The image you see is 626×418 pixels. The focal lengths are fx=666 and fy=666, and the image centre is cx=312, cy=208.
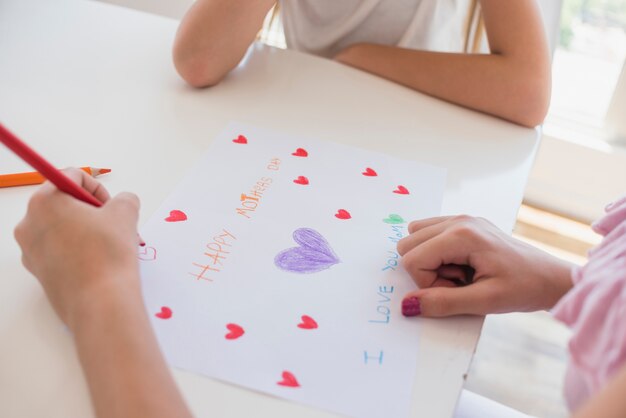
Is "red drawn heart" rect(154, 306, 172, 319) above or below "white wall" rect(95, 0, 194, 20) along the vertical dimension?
above

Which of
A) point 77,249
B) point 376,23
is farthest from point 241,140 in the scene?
point 376,23

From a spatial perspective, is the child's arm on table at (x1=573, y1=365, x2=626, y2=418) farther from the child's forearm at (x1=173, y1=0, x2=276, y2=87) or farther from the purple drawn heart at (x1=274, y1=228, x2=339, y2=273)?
the child's forearm at (x1=173, y1=0, x2=276, y2=87)

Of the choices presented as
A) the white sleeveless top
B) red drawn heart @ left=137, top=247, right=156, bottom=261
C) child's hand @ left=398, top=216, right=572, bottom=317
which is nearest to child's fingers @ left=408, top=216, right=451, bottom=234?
child's hand @ left=398, top=216, right=572, bottom=317

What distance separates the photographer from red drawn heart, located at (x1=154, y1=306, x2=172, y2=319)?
1.61ft

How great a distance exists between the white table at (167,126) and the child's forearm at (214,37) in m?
0.02

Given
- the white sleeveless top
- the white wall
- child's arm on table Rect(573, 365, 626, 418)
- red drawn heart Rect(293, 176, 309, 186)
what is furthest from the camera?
the white wall

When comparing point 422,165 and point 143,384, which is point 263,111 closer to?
point 422,165

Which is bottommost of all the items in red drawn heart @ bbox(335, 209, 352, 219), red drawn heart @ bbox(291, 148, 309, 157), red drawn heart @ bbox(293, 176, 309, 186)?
red drawn heart @ bbox(335, 209, 352, 219)

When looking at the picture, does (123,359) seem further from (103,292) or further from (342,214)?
(342,214)

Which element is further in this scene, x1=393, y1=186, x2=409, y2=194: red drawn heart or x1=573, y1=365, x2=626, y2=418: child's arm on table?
x1=393, y1=186, x2=409, y2=194: red drawn heart

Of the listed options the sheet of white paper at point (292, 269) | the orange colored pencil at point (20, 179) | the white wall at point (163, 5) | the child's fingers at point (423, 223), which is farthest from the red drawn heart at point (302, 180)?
the white wall at point (163, 5)

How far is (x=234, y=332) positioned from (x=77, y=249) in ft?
0.42

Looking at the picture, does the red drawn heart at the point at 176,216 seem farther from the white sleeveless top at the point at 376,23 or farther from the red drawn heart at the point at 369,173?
the white sleeveless top at the point at 376,23

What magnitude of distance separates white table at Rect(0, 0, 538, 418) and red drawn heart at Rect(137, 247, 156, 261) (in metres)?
0.06
